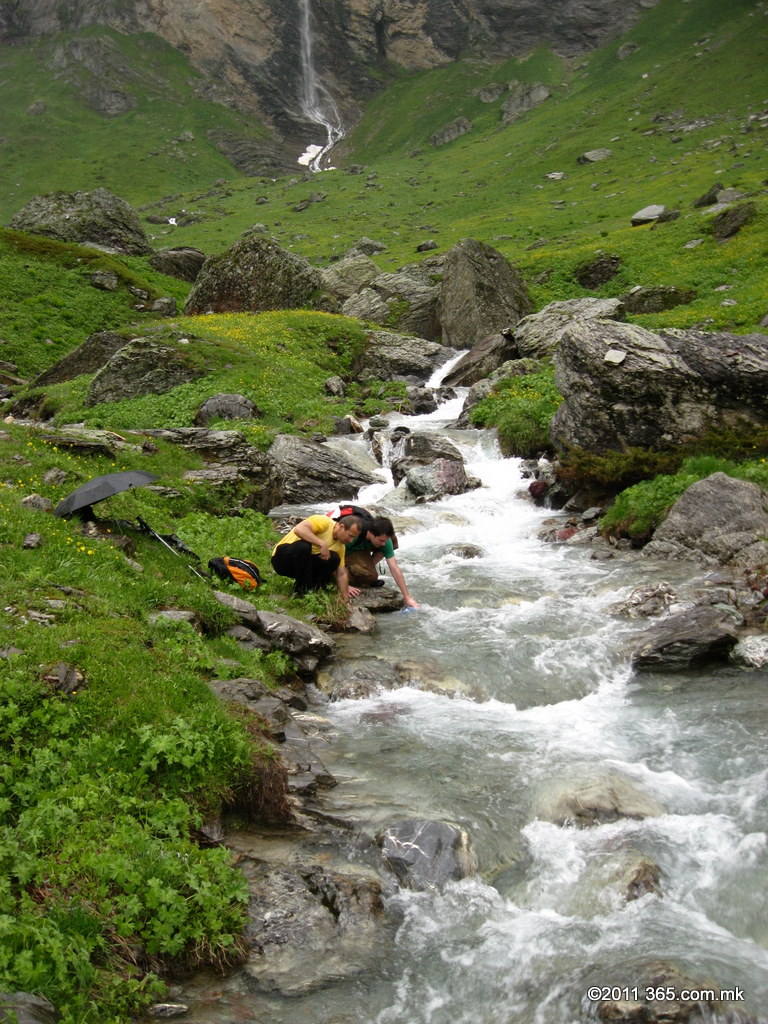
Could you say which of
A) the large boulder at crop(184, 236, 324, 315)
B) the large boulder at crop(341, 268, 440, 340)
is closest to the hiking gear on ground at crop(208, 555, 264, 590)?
the large boulder at crop(184, 236, 324, 315)

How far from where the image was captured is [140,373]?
29266 millimetres

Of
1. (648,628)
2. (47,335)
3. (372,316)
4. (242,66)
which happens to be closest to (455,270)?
(372,316)

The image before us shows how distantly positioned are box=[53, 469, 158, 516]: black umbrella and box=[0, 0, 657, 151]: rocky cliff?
6634 inches

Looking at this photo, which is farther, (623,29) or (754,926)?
(623,29)

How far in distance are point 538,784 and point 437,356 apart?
33.9 m

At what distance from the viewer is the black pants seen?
14.1m

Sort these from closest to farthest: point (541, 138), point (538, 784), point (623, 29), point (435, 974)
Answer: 1. point (435, 974)
2. point (538, 784)
3. point (541, 138)
4. point (623, 29)

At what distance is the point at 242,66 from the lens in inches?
6481

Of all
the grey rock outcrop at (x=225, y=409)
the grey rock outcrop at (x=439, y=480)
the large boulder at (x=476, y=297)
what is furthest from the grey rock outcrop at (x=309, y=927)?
the large boulder at (x=476, y=297)

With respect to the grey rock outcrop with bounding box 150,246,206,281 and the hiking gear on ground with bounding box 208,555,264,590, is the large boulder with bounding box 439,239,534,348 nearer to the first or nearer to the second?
the grey rock outcrop with bounding box 150,246,206,281

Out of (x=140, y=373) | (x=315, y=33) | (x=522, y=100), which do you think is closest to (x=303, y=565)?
(x=140, y=373)

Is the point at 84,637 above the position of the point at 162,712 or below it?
above

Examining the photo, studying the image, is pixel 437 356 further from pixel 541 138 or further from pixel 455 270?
pixel 541 138

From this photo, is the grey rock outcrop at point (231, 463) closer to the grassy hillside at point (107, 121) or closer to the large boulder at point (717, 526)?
the large boulder at point (717, 526)
